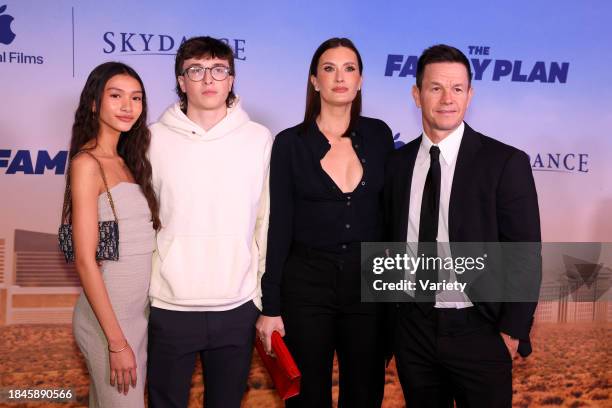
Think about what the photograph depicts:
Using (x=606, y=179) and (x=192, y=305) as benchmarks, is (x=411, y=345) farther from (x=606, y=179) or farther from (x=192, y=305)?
(x=606, y=179)

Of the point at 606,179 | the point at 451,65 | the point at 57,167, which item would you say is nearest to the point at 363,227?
the point at 451,65

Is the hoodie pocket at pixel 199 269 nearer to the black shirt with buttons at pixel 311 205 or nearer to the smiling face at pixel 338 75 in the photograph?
the black shirt with buttons at pixel 311 205

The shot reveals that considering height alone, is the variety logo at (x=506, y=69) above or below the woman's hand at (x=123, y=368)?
above

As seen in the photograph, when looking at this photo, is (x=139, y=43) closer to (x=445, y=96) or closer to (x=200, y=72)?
(x=200, y=72)

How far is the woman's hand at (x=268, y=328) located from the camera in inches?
96.1

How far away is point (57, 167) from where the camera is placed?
3580 millimetres

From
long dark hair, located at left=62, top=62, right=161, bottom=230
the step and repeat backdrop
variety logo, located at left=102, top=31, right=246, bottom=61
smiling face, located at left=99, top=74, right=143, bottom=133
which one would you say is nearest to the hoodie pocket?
long dark hair, located at left=62, top=62, right=161, bottom=230

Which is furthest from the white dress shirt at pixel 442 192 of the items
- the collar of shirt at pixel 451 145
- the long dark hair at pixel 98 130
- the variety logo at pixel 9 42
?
the variety logo at pixel 9 42

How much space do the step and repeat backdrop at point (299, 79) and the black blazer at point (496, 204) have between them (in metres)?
1.78

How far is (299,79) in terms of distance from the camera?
3785 millimetres

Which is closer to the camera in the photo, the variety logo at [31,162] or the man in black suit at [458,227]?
the man in black suit at [458,227]

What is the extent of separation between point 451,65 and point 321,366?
1.26 m

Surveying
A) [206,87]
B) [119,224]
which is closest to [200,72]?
[206,87]

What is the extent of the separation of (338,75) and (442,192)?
648mm
